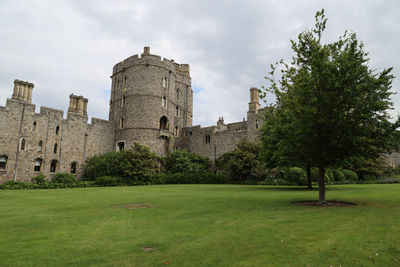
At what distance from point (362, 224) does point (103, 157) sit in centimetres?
2927

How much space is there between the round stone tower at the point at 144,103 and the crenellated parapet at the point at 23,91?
36.6ft

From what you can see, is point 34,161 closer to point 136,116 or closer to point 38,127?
point 38,127

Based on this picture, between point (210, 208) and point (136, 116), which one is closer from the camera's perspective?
point (210, 208)

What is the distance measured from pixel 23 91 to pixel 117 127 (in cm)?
1192

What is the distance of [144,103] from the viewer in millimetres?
37000

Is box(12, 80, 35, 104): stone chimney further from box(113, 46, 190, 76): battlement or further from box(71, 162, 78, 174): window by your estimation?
box(113, 46, 190, 76): battlement

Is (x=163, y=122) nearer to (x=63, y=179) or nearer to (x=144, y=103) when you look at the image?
(x=144, y=103)

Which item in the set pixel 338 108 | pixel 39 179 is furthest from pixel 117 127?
pixel 338 108

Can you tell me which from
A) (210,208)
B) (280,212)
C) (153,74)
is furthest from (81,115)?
(280,212)

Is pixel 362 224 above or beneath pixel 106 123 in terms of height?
beneath

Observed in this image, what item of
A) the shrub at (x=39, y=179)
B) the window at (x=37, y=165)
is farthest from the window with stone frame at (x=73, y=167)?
the shrub at (x=39, y=179)

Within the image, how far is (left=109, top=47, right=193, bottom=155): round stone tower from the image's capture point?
36.8 m

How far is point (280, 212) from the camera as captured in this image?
31.4ft

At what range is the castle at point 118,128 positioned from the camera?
29219 millimetres
